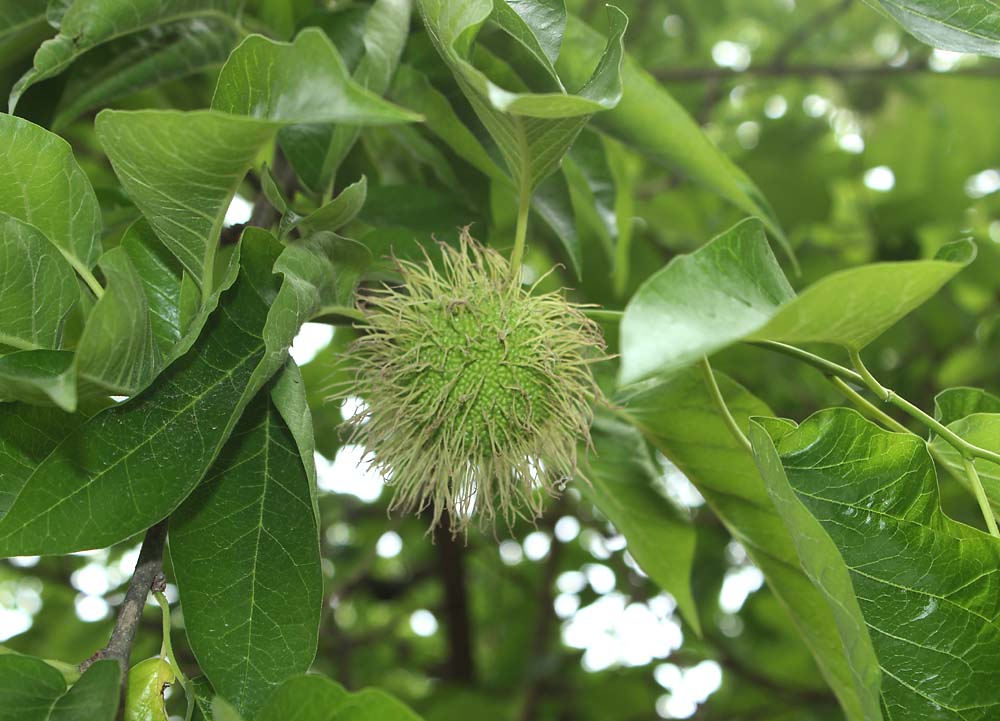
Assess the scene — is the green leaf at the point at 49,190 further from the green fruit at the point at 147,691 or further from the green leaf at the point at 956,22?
the green leaf at the point at 956,22

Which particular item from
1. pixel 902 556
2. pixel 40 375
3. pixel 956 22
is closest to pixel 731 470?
pixel 902 556

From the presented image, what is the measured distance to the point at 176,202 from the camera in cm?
78

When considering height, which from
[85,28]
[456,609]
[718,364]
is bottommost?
[456,609]

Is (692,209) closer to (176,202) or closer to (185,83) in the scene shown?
A: (185,83)

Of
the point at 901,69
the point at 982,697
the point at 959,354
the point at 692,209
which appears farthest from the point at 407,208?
the point at 959,354

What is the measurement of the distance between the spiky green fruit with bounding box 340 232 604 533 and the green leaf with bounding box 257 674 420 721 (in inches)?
11.2

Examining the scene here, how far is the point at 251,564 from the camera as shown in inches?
32.9

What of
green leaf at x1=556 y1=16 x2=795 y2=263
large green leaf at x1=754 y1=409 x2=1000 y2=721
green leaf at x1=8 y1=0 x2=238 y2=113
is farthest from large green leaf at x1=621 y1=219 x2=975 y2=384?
green leaf at x1=8 y1=0 x2=238 y2=113

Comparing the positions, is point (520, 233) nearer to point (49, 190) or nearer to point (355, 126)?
point (355, 126)

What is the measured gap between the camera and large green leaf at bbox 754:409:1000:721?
792 millimetres

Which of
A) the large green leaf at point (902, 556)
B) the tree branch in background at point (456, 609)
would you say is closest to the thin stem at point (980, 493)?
the large green leaf at point (902, 556)

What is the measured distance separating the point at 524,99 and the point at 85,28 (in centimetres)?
49

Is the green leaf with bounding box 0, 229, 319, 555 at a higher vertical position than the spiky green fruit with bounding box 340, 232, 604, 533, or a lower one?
higher

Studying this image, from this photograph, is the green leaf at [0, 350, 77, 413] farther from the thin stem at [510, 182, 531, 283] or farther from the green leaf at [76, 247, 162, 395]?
the thin stem at [510, 182, 531, 283]
